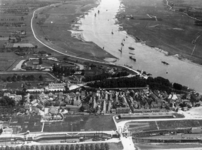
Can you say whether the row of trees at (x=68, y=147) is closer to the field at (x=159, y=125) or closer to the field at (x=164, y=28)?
the field at (x=159, y=125)

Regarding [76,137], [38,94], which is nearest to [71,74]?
[38,94]

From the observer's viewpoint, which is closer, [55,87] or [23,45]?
[55,87]

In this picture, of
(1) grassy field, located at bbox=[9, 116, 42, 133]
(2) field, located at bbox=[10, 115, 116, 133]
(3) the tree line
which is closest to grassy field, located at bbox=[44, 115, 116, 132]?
(2) field, located at bbox=[10, 115, 116, 133]

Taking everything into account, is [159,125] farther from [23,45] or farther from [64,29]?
[64,29]

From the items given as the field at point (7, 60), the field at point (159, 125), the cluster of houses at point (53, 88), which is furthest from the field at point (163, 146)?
the field at point (7, 60)

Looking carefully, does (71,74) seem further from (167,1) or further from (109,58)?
(167,1)

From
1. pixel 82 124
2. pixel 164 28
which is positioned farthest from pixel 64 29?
pixel 82 124
